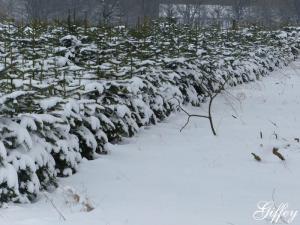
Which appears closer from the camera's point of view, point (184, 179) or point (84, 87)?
point (184, 179)

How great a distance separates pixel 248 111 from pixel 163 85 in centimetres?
221

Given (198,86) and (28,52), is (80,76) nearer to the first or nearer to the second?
(28,52)

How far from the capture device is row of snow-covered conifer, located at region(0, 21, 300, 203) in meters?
4.32

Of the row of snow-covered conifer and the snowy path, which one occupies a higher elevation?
the row of snow-covered conifer

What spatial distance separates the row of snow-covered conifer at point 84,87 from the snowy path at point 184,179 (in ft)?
0.86

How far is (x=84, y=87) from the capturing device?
19.5 ft

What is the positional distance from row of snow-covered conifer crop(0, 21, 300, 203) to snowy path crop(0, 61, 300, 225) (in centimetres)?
26

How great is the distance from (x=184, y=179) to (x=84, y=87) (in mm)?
1733

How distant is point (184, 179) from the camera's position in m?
5.06

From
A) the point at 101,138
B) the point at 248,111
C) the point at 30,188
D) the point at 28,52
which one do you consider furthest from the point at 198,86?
the point at 30,188

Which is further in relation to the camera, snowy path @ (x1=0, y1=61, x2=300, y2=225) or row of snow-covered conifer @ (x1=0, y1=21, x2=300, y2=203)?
row of snow-covered conifer @ (x1=0, y1=21, x2=300, y2=203)

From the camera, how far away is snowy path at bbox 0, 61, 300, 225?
3.94 metres

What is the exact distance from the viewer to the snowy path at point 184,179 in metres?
3.94

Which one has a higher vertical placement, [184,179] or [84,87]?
[84,87]
